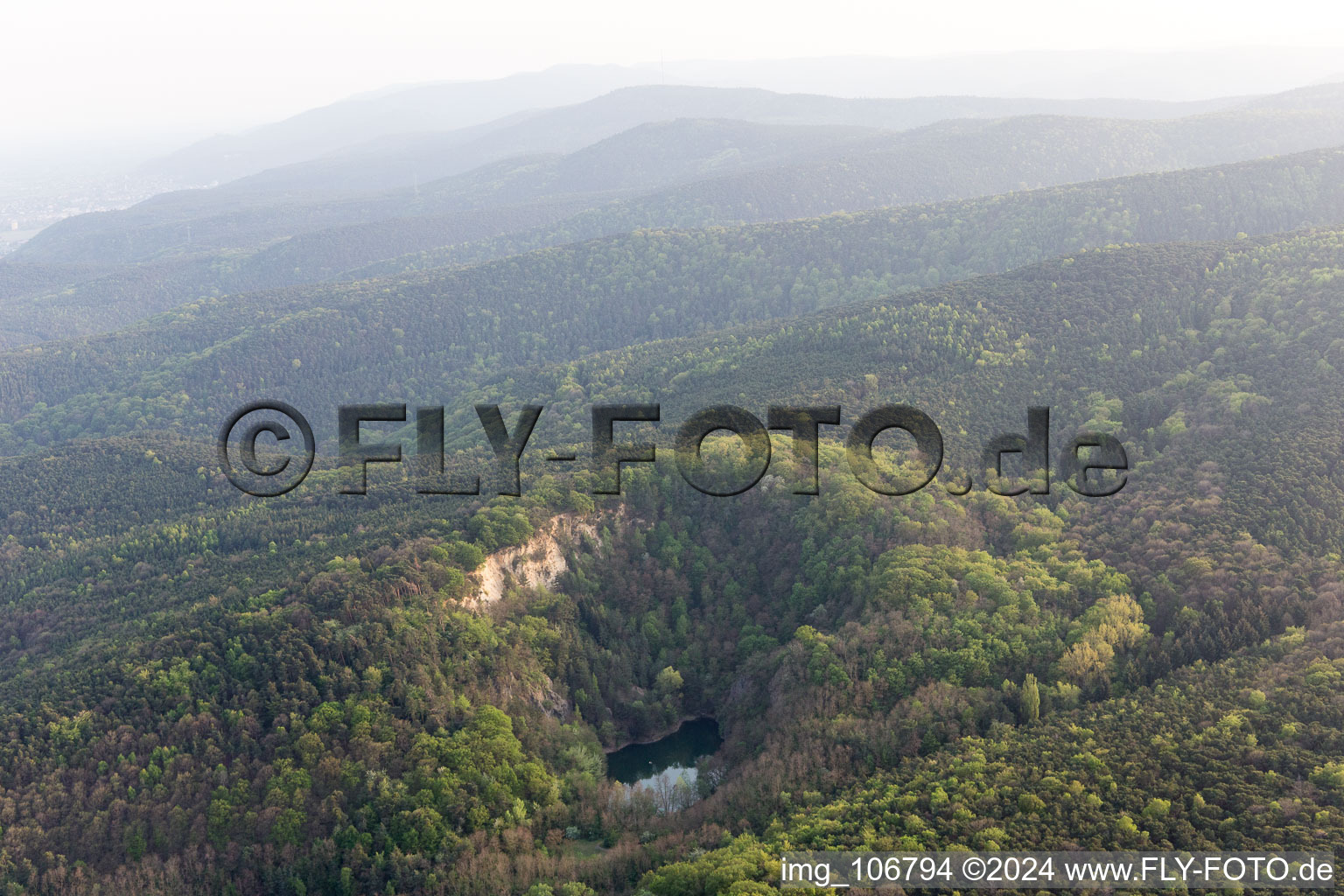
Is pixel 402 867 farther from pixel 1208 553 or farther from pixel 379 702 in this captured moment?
pixel 1208 553

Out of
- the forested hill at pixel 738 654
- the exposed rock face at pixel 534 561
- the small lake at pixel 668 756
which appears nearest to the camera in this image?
the forested hill at pixel 738 654

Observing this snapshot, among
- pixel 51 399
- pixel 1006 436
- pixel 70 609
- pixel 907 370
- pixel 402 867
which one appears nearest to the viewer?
pixel 402 867

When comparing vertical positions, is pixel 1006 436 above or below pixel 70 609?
above

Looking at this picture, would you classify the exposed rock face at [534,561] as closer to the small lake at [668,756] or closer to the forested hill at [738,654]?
the forested hill at [738,654]

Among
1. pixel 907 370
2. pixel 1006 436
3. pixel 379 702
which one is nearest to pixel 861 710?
pixel 379 702

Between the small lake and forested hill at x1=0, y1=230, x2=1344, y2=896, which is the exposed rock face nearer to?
forested hill at x1=0, y1=230, x2=1344, y2=896

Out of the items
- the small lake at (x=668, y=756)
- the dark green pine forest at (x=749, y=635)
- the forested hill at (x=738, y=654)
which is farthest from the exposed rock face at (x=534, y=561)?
the small lake at (x=668, y=756)

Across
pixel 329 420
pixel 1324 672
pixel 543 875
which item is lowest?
pixel 543 875
